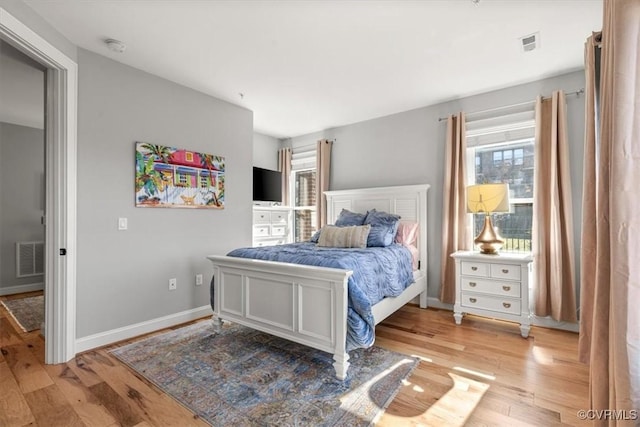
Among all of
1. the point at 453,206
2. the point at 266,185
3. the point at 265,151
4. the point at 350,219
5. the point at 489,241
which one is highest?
the point at 265,151

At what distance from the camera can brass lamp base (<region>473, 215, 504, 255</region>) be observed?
10.1 ft

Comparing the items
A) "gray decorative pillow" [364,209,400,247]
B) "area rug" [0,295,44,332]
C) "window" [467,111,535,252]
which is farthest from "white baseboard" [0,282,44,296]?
"window" [467,111,535,252]

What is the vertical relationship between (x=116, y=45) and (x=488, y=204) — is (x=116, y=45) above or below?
above

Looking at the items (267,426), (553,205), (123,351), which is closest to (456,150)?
(553,205)

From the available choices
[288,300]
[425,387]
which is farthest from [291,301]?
[425,387]

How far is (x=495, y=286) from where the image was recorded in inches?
116

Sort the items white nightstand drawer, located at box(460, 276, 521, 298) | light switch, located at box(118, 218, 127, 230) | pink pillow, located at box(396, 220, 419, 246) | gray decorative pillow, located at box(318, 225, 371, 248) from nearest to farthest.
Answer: light switch, located at box(118, 218, 127, 230) < white nightstand drawer, located at box(460, 276, 521, 298) < gray decorative pillow, located at box(318, 225, 371, 248) < pink pillow, located at box(396, 220, 419, 246)

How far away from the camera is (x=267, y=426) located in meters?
1.59

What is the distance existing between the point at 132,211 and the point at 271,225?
202 cm

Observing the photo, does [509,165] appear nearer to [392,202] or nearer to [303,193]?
[392,202]

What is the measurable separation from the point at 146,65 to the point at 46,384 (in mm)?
2627

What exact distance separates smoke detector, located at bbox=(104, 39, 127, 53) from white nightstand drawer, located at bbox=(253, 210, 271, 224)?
2342 millimetres

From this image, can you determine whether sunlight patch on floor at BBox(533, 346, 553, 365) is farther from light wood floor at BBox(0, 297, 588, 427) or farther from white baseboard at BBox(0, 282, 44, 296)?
white baseboard at BBox(0, 282, 44, 296)

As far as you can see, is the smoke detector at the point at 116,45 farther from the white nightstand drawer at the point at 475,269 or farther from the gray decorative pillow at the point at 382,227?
the white nightstand drawer at the point at 475,269
